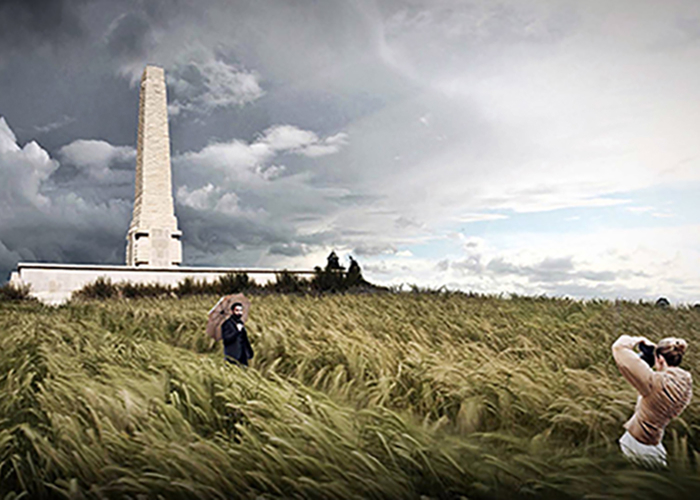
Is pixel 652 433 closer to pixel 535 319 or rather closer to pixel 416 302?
pixel 535 319

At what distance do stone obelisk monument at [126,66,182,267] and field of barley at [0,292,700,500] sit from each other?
49.1ft

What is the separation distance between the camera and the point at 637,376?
2.71m

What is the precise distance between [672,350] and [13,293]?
18277mm

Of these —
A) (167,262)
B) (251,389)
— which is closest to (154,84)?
(167,262)

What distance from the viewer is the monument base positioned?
59.7 feet

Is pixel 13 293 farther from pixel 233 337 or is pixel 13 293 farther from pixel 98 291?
pixel 233 337

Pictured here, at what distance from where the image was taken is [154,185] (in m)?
22.0

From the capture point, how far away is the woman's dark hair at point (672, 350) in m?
2.70

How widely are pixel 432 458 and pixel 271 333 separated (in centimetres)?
478

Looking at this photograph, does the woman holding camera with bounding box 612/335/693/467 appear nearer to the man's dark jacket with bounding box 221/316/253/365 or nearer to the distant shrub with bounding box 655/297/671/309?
the man's dark jacket with bounding box 221/316/253/365

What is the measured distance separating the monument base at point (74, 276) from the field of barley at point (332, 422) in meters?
12.1

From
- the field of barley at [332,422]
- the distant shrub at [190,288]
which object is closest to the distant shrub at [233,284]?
the distant shrub at [190,288]

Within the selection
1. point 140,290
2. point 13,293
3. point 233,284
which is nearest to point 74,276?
point 13,293

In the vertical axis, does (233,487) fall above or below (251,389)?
below
